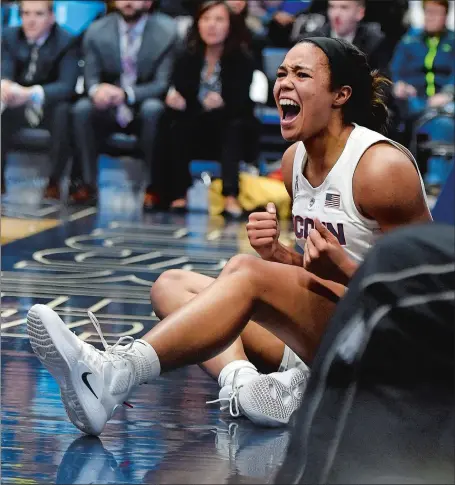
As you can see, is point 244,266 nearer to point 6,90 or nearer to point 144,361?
point 144,361

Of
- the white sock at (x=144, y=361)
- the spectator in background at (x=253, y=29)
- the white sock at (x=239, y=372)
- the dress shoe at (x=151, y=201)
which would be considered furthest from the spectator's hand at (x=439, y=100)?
the white sock at (x=144, y=361)

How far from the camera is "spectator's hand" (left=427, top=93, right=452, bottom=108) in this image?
908 centimetres

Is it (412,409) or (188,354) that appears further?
(188,354)

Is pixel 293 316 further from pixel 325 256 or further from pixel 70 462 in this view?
pixel 70 462

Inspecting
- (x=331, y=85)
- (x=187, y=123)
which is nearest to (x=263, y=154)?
Result: (x=187, y=123)

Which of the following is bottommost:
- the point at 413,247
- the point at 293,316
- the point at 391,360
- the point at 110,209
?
the point at 110,209

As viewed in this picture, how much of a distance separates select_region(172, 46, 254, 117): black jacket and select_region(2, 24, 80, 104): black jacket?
36.2 inches

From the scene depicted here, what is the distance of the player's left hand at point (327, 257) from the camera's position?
3.08 metres

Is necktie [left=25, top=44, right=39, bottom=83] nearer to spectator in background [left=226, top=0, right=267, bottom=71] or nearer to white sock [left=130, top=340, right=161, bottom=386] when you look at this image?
spectator in background [left=226, top=0, right=267, bottom=71]

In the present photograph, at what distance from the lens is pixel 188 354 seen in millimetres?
3203

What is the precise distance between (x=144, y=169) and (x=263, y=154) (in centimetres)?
102

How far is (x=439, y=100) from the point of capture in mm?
9102

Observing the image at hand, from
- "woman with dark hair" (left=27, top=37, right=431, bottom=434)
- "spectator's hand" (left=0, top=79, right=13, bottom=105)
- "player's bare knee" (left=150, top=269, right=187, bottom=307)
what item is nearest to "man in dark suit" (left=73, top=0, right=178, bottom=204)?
"spectator's hand" (left=0, top=79, right=13, bottom=105)

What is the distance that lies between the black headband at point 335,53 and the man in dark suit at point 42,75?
6187mm
